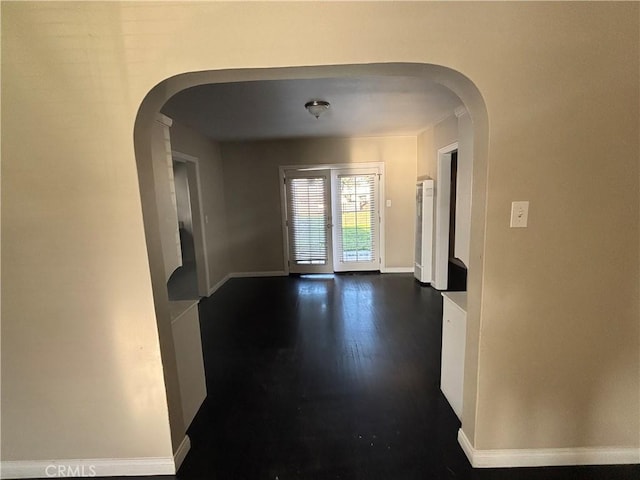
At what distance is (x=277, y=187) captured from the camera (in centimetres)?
495

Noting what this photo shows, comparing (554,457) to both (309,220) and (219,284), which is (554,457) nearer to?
(309,220)

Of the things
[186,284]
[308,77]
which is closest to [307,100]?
[308,77]

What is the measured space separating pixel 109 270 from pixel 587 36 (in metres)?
2.41

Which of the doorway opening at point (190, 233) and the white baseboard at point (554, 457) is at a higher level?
the doorway opening at point (190, 233)

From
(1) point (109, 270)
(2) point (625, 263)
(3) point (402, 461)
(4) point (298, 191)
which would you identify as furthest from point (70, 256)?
(4) point (298, 191)

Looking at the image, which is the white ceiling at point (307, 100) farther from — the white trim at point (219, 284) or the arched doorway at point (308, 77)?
the white trim at point (219, 284)

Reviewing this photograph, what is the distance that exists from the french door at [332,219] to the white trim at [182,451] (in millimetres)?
3608

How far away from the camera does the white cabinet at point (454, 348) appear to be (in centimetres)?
172

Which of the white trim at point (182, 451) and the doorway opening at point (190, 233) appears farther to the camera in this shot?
the doorway opening at point (190, 233)

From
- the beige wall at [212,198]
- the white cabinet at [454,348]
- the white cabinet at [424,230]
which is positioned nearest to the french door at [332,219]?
the white cabinet at [424,230]

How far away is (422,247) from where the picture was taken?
14.3 ft

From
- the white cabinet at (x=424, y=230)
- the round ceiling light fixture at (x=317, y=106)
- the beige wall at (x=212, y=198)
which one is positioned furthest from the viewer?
the white cabinet at (x=424, y=230)

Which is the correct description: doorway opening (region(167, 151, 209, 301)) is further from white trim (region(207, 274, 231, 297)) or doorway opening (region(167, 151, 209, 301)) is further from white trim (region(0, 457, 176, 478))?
white trim (region(0, 457, 176, 478))

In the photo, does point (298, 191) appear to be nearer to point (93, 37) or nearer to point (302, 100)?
point (302, 100)
